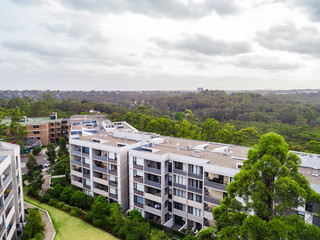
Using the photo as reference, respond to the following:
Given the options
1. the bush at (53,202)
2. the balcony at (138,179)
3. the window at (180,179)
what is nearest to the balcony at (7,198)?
the bush at (53,202)

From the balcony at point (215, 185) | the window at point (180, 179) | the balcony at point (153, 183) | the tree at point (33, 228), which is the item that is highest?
the balcony at point (215, 185)

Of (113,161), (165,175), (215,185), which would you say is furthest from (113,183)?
(215,185)

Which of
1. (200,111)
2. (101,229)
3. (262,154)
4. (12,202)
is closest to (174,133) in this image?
(101,229)

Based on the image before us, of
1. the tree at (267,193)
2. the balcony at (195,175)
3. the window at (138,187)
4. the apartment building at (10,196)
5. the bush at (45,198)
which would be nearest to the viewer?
the tree at (267,193)

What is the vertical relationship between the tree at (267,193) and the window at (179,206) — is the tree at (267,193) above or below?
above

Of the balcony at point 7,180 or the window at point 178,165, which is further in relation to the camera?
the window at point 178,165

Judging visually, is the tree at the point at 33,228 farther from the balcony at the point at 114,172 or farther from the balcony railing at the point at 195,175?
the balcony railing at the point at 195,175

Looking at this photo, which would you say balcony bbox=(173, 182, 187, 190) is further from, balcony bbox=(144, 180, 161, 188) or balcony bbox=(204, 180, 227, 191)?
balcony bbox=(204, 180, 227, 191)

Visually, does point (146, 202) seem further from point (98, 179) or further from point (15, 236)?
point (15, 236)
